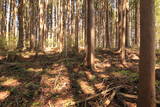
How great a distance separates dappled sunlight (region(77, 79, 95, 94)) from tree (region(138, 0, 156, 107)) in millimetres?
2568

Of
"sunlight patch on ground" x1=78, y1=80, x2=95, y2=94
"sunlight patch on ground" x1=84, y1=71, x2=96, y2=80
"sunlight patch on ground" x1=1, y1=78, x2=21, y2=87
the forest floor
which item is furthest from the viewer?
"sunlight patch on ground" x1=84, y1=71, x2=96, y2=80

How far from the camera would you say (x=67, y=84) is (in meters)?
7.76

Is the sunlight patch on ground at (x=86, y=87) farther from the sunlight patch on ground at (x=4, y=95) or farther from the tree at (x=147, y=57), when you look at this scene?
the sunlight patch on ground at (x=4, y=95)

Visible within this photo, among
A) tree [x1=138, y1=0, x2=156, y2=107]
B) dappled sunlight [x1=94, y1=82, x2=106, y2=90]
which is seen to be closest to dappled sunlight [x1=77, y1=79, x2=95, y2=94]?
dappled sunlight [x1=94, y1=82, x2=106, y2=90]

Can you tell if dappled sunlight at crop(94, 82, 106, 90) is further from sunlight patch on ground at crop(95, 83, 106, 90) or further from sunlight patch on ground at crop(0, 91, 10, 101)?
sunlight patch on ground at crop(0, 91, 10, 101)

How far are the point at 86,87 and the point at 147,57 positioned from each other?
3.41 metres

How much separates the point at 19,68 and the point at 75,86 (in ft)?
13.7

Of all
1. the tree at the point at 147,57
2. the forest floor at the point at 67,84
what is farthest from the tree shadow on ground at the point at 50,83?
the tree at the point at 147,57

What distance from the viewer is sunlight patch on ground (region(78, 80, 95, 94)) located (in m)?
6.81

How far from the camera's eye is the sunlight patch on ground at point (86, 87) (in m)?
6.81

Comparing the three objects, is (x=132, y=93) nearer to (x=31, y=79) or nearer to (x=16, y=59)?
(x=31, y=79)

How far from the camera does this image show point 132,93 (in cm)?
597

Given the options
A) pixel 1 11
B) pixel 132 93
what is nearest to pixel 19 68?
pixel 132 93

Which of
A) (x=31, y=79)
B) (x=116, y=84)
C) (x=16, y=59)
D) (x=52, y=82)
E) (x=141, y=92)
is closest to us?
(x=141, y=92)
